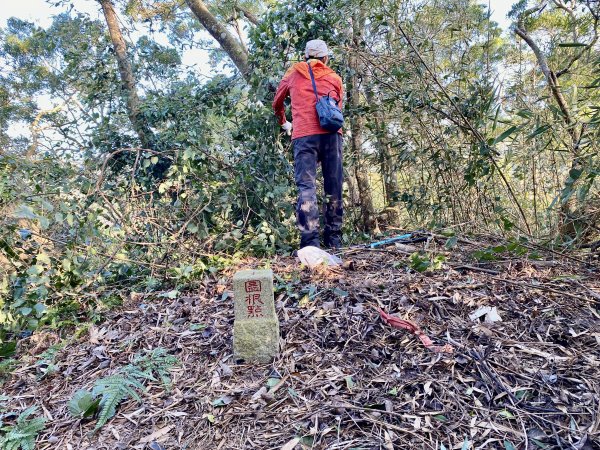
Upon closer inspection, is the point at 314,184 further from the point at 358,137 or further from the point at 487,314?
the point at 487,314

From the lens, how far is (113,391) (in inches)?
74.4

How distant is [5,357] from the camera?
244 cm

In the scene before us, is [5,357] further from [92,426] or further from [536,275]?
[536,275]

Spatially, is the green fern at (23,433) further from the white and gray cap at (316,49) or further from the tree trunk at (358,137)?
the tree trunk at (358,137)

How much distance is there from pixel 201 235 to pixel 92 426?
73.1 inches

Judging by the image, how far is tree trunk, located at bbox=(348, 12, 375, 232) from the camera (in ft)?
13.7

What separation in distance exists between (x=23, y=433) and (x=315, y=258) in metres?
2.00

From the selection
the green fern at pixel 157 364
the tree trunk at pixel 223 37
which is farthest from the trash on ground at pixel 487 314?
the tree trunk at pixel 223 37

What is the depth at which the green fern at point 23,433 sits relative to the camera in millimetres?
1729

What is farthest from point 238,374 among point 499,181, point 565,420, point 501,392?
point 499,181

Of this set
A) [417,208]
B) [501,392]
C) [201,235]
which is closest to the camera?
[501,392]

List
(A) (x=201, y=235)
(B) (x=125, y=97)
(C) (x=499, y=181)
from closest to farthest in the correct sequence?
(A) (x=201, y=235)
(C) (x=499, y=181)
(B) (x=125, y=97)

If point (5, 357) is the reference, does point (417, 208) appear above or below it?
above

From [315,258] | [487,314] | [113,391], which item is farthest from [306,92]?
[113,391]
